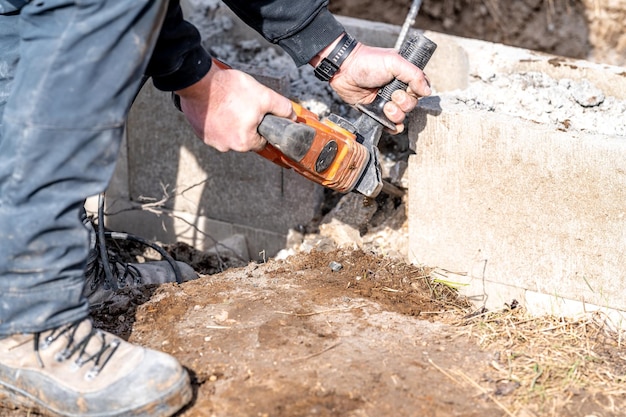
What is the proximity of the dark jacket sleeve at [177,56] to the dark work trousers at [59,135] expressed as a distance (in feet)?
1.01

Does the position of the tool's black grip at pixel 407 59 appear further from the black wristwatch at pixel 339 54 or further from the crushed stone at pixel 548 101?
the crushed stone at pixel 548 101

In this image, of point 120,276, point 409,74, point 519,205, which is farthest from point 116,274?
point 519,205

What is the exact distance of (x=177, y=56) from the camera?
2.32m

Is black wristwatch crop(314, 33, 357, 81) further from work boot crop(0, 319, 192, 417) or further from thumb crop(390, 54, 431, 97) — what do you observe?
work boot crop(0, 319, 192, 417)

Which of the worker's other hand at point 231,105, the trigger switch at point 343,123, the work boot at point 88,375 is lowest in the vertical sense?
the work boot at point 88,375

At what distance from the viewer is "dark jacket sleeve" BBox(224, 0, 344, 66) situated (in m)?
2.72

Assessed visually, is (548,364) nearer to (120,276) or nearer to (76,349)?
(76,349)

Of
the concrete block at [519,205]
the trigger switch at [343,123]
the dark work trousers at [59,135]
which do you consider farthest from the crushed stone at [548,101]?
the dark work trousers at [59,135]

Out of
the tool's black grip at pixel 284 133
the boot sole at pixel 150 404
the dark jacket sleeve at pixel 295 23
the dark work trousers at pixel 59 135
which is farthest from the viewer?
the dark jacket sleeve at pixel 295 23

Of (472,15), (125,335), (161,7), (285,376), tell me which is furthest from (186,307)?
(472,15)

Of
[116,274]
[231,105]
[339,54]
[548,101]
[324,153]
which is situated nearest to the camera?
[231,105]

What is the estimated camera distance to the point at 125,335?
245cm

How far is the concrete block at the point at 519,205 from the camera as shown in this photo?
277 centimetres

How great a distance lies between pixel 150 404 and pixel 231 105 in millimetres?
933
